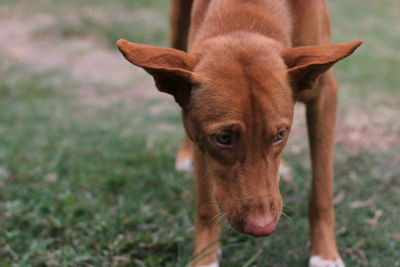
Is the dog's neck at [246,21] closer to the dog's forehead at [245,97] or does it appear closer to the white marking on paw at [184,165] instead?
the dog's forehead at [245,97]

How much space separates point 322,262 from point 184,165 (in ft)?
5.69

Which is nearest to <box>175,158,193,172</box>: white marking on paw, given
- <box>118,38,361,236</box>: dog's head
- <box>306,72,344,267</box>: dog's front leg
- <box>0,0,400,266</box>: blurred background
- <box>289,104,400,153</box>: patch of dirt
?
<box>0,0,400,266</box>: blurred background

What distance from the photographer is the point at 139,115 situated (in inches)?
249

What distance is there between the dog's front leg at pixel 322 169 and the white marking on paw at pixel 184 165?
142 cm

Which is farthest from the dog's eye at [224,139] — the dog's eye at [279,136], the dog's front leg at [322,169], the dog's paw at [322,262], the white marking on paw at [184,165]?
the white marking on paw at [184,165]

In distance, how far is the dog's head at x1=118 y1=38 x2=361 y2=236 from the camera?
260 centimetres

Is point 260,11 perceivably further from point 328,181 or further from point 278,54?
point 328,181

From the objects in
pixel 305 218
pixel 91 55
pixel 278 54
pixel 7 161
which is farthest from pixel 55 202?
pixel 91 55

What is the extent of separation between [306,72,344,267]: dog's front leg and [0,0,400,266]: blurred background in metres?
0.17

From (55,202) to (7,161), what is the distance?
0.89 meters

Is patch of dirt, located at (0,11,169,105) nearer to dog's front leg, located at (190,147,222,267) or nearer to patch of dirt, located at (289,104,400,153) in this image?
patch of dirt, located at (289,104,400,153)

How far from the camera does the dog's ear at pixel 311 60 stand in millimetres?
2635

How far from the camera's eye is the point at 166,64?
2.64m

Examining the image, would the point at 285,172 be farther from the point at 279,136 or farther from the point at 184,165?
the point at 279,136
